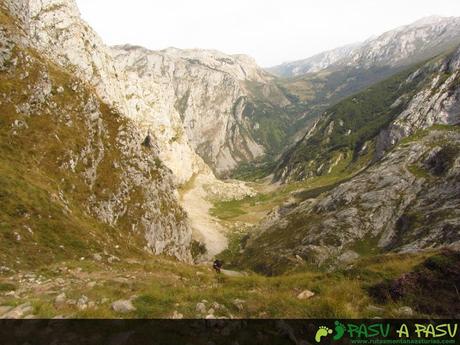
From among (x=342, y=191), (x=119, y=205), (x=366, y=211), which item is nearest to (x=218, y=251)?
(x=342, y=191)

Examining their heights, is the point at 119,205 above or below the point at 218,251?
above

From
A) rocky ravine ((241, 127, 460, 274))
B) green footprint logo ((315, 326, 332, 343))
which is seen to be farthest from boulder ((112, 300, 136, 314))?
rocky ravine ((241, 127, 460, 274))

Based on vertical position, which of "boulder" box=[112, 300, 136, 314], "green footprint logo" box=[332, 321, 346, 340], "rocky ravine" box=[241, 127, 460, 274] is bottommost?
"rocky ravine" box=[241, 127, 460, 274]

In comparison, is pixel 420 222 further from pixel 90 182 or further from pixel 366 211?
pixel 90 182

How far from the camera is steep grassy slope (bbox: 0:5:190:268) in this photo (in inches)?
1524

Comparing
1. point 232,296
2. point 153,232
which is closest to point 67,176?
point 153,232

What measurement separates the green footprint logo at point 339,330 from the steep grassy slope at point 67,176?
982 inches

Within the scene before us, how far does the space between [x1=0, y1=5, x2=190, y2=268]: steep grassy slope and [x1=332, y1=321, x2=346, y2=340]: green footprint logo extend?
81.8 ft

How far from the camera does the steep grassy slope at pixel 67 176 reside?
127ft

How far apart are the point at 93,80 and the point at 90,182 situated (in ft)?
354

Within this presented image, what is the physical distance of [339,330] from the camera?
14.9m

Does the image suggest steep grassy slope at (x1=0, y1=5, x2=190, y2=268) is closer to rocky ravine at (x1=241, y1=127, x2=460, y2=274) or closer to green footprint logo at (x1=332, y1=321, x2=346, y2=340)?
green footprint logo at (x1=332, y1=321, x2=346, y2=340)

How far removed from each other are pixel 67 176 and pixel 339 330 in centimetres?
5152

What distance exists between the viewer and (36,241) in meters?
36.2
